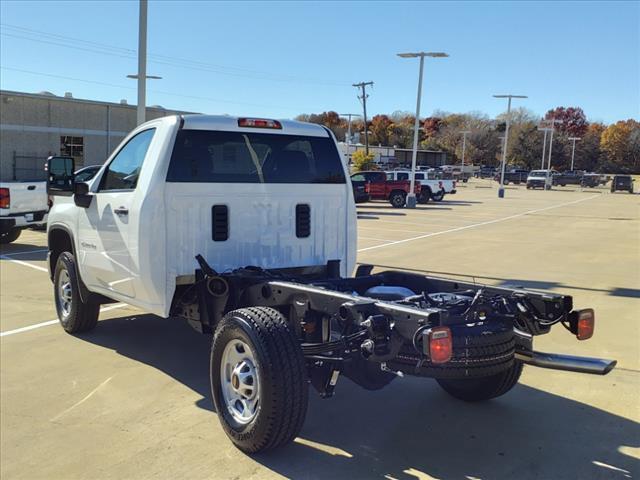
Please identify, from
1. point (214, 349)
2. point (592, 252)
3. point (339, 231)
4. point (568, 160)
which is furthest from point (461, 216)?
point (568, 160)

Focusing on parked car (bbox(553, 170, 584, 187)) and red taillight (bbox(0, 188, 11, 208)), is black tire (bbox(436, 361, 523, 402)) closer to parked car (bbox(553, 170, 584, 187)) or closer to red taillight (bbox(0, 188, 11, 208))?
red taillight (bbox(0, 188, 11, 208))

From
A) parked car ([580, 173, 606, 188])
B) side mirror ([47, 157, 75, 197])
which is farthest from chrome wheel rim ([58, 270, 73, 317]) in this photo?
parked car ([580, 173, 606, 188])

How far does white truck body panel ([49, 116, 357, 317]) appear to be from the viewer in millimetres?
4852

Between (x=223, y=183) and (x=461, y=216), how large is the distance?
22.0 meters

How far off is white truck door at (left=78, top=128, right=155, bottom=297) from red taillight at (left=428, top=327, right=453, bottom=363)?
2.74 meters

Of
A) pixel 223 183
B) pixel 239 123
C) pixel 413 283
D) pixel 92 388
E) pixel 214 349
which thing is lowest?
pixel 92 388

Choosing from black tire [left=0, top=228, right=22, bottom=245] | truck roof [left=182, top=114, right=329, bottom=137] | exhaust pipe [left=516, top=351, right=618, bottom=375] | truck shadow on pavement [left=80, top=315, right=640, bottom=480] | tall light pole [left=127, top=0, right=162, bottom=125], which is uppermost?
tall light pole [left=127, top=0, right=162, bottom=125]

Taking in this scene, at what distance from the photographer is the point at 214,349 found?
13.7 feet

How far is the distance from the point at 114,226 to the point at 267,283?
5.93 feet

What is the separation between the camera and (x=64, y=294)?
6680 millimetres

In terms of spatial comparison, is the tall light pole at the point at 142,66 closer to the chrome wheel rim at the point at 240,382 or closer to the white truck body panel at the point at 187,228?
the white truck body panel at the point at 187,228

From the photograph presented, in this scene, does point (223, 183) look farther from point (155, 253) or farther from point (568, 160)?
point (568, 160)

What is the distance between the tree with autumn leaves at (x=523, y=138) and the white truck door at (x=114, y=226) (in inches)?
3549

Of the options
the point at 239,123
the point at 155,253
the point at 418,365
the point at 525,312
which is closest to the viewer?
the point at 418,365
